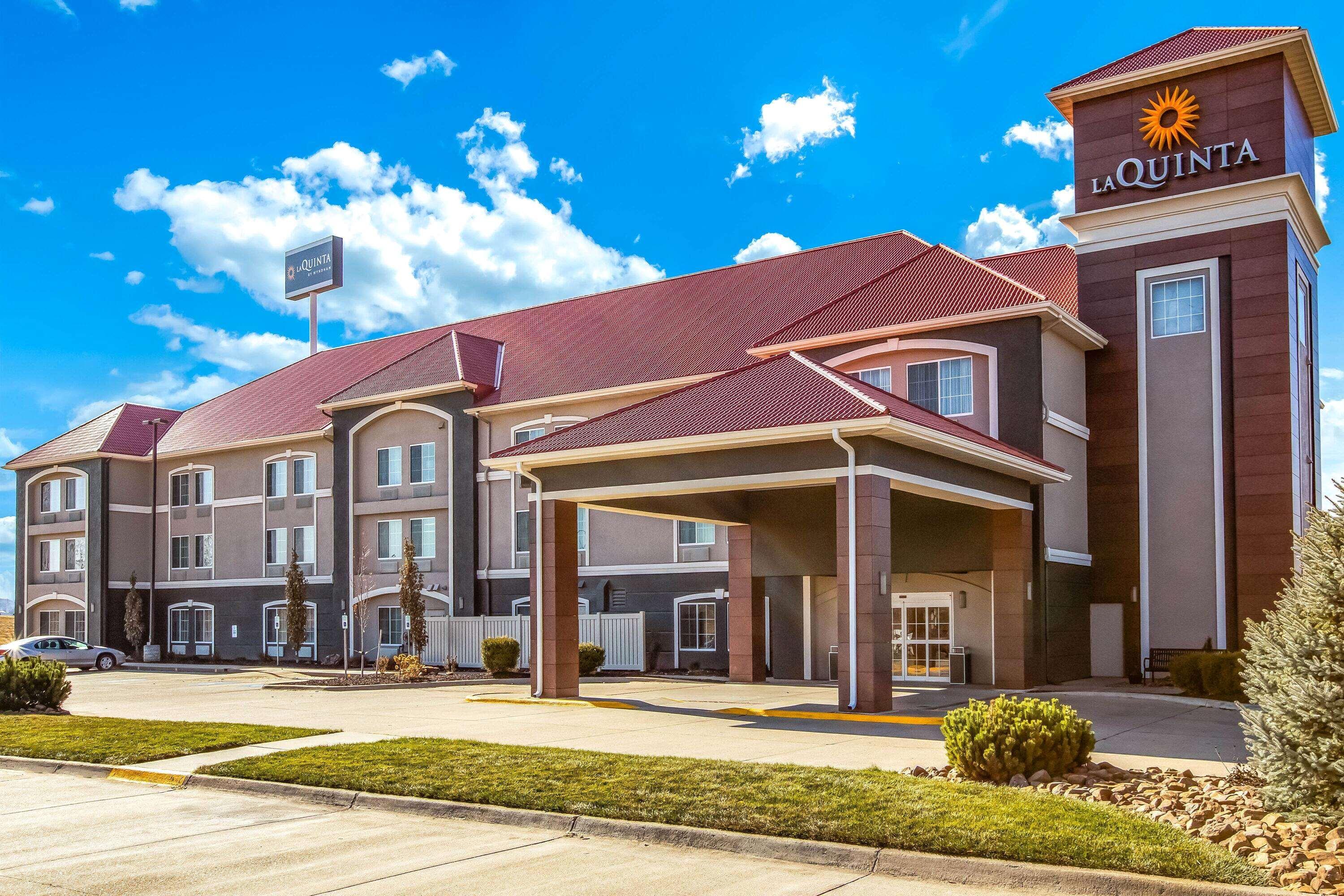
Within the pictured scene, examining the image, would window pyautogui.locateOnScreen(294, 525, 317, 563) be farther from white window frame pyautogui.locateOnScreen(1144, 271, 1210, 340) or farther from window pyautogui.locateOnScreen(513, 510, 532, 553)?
white window frame pyautogui.locateOnScreen(1144, 271, 1210, 340)

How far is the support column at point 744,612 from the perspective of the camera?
29.2 meters

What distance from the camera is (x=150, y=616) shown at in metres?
50.4

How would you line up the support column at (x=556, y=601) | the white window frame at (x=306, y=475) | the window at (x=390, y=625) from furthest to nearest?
the white window frame at (x=306, y=475) → the window at (x=390, y=625) → the support column at (x=556, y=601)

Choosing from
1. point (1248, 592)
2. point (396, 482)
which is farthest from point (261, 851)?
point (396, 482)

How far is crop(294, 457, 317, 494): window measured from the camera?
46531 millimetres

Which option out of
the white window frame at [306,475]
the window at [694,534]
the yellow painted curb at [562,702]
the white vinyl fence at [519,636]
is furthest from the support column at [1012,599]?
the white window frame at [306,475]

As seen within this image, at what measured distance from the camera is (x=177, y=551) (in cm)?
5212

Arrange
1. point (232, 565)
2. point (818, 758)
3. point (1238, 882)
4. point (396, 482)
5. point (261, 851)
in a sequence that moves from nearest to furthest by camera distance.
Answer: point (1238, 882)
point (261, 851)
point (818, 758)
point (396, 482)
point (232, 565)

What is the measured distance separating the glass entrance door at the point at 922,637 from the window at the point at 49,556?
41406 millimetres

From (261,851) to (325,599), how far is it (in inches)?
1432

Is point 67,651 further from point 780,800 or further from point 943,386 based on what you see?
point 780,800

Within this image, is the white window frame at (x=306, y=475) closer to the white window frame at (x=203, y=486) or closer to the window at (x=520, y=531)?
the white window frame at (x=203, y=486)

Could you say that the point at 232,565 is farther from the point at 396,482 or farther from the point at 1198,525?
the point at 1198,525

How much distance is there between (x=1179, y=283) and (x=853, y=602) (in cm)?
1477
